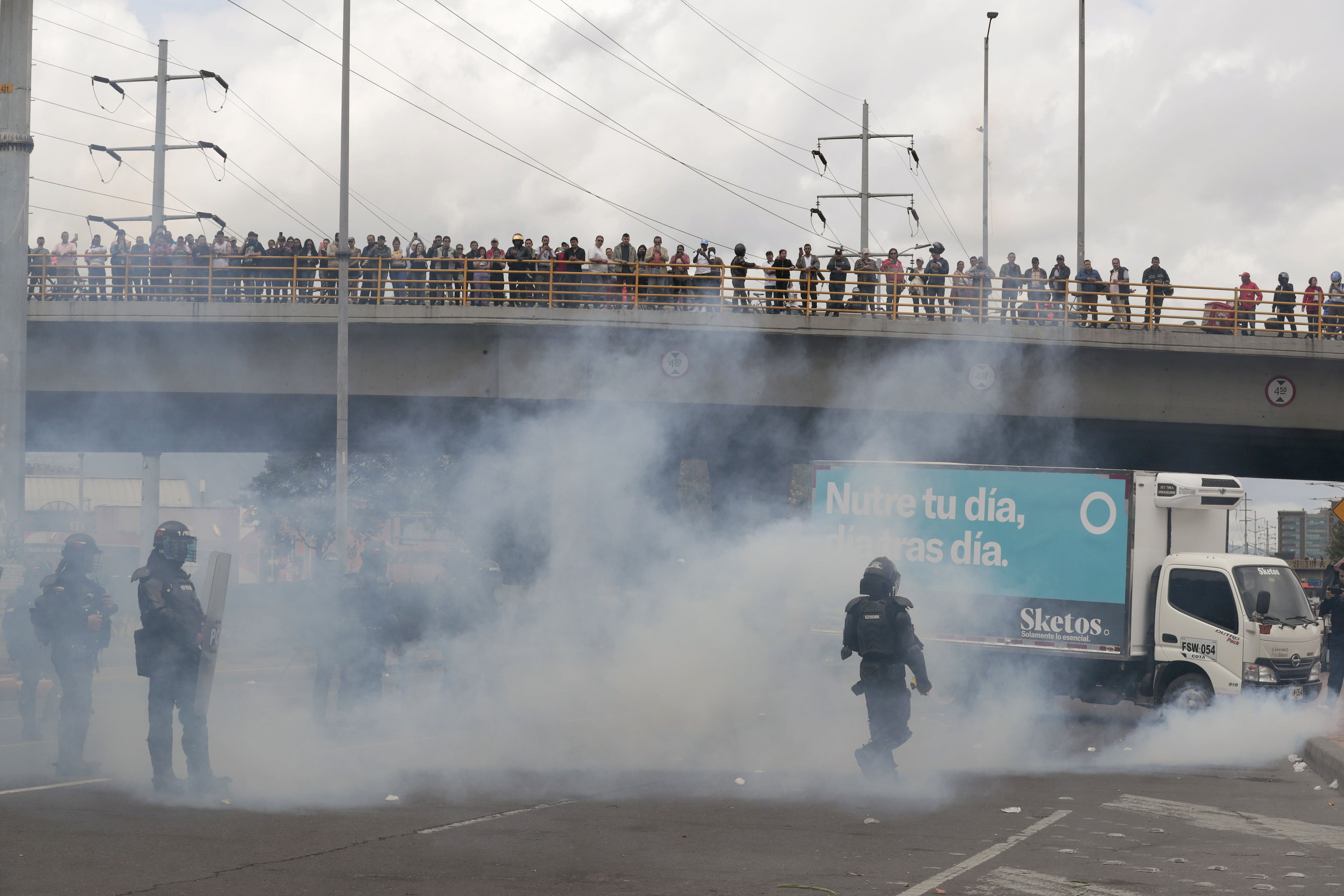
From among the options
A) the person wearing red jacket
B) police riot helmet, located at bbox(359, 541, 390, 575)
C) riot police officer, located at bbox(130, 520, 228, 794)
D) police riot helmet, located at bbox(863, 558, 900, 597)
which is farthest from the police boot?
the person wearing red jacket

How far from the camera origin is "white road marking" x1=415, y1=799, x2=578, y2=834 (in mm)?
6730

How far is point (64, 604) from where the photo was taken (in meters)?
9.08

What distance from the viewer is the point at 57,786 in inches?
310

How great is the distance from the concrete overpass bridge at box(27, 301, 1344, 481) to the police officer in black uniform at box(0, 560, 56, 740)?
9.56 m

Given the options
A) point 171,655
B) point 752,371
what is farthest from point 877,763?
point 752,371

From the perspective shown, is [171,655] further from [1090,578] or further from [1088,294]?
[1088,294]

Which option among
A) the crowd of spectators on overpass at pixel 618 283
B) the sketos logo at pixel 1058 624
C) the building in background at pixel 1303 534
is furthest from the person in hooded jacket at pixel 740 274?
the building in background at pixel 1303 534

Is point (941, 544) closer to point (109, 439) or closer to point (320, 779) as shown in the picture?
point (320, 779)

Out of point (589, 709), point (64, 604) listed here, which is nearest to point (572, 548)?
point (589, 709)

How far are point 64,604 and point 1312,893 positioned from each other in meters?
8.38

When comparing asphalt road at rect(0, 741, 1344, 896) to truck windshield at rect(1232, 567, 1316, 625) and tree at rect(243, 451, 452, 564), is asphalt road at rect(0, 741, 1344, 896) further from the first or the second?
Result: tree at rect(243, 451, 452, 564)

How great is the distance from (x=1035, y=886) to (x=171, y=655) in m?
5.42

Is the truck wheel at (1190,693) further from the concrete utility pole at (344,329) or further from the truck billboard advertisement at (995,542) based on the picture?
the concrete utility pole at (344,329)

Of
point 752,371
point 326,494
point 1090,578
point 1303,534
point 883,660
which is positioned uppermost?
point 752,371
